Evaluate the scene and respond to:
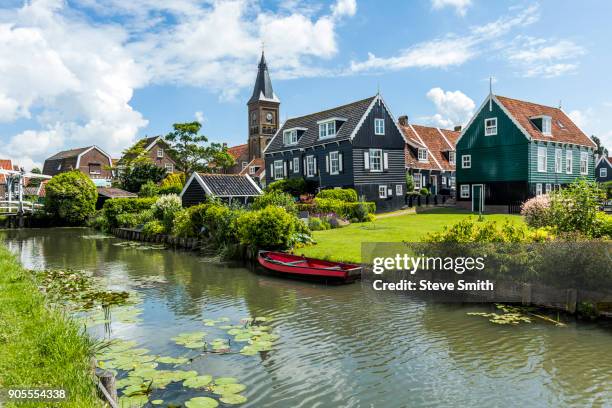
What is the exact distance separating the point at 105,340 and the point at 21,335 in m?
2.49

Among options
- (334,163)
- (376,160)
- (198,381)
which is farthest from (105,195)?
(198,381)

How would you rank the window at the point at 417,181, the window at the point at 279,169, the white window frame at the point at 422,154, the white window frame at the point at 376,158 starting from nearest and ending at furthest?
the white window frame at the point at 376,158
the window at the point at 279,169
the window at the point at 417,181
the white window frame at the point at 422,154

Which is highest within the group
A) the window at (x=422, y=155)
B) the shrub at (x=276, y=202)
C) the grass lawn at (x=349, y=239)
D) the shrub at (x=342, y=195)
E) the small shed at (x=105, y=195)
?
the window at (x=422, y=155)

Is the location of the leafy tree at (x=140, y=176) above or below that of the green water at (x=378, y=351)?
above

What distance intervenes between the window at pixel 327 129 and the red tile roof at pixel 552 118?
1399 centimetres

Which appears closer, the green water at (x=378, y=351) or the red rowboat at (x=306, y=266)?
the green water at (x=378, y=351)

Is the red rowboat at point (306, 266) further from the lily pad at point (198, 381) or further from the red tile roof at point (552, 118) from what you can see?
the red tile roof at point (552, 118)

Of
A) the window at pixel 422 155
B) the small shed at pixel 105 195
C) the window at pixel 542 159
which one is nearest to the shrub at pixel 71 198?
the small shed at pixel 105 195

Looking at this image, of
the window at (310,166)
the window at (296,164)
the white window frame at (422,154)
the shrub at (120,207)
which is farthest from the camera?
the white window frame at (422,154)

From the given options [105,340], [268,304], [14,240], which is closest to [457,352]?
[268,304]

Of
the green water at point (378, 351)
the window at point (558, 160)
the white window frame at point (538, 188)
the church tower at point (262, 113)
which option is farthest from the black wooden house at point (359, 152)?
the church tower at point (262, 113)

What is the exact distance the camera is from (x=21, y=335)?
805 cm

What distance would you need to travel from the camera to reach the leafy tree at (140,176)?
6042 cm

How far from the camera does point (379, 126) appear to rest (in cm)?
3997
